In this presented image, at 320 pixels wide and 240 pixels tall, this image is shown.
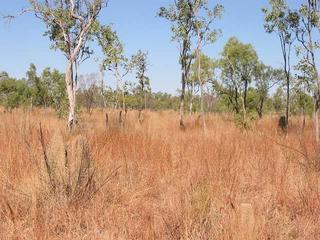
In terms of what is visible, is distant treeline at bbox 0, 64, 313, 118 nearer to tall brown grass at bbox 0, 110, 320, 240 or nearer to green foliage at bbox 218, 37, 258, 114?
green foliage at bbox 218, 37, 258, 114

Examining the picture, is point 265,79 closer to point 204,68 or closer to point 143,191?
point 204,68

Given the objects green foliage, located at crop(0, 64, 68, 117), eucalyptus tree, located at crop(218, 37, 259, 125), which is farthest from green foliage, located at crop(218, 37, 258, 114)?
green foliage, located at crop(0, 64, 68, 117)

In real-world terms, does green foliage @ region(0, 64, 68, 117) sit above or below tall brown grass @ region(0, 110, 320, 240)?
above

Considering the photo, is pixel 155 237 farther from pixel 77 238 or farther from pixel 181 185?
pixel 181 185

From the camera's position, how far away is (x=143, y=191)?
15.9 ft

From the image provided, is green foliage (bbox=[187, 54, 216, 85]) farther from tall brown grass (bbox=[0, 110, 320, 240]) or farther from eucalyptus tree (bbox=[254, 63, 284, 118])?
tall brown grass (bbox=[0, 110, 320, 240])

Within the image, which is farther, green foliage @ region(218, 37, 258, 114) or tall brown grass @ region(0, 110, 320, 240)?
green foliage @ region(218, 37, 258, 114)

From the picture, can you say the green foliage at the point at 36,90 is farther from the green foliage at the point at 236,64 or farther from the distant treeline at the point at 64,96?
the green foliage at the point at 236,64

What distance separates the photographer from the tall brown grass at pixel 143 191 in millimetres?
3479

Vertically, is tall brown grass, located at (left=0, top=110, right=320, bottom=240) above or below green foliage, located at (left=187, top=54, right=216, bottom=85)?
below

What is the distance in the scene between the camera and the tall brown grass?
3.48m

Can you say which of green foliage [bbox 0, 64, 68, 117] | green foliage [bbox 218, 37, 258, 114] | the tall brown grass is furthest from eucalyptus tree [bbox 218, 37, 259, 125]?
the tall brown grass

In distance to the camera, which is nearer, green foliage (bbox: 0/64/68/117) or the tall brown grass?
the tall brown grass

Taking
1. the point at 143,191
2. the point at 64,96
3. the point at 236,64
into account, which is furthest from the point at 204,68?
the point at 143,191
